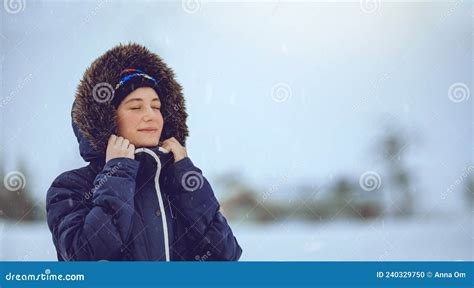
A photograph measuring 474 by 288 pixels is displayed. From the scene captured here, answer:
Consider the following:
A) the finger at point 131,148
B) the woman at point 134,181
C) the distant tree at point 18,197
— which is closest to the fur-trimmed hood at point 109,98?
the woman at point 134,181

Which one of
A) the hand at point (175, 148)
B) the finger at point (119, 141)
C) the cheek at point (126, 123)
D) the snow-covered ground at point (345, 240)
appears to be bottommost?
the snow-covered ground at point (345, 240)

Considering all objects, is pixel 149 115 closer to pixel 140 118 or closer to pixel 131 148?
pixel 140 118

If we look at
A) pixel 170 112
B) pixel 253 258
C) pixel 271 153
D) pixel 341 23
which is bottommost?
pixel 253 258

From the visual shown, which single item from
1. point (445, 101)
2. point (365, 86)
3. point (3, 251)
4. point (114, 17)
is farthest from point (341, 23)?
point (3, 251)

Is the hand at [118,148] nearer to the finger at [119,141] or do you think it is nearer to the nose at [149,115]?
the finger at [119,141]
